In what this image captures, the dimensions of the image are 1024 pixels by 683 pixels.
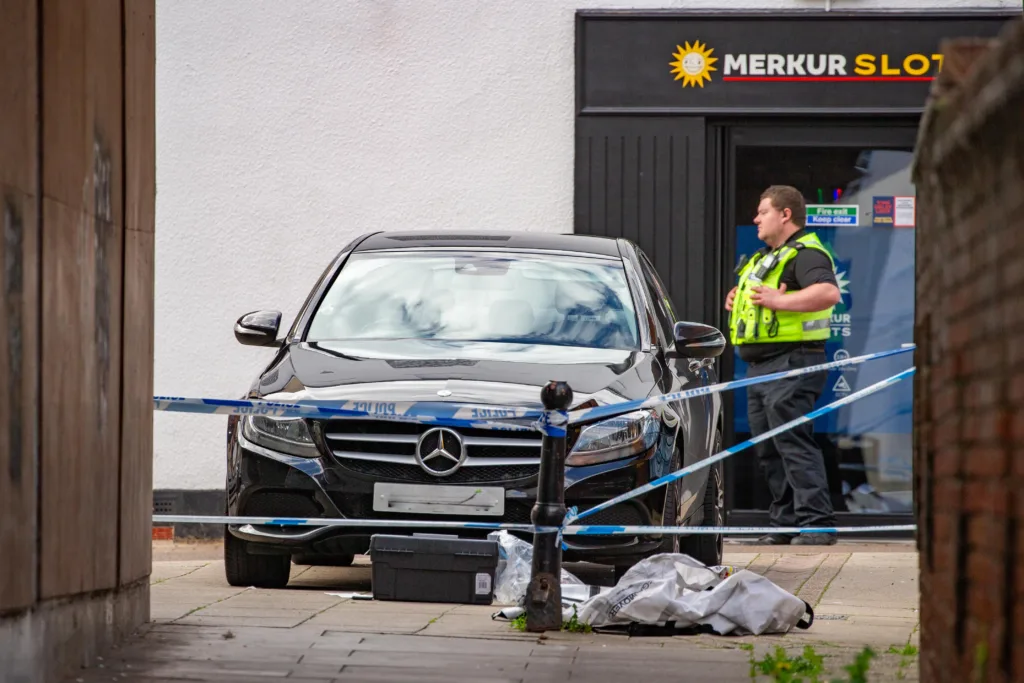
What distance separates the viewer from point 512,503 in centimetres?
722

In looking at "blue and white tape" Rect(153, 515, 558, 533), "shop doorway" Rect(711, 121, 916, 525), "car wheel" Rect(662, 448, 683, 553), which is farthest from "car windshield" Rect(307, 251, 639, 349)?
"shop doorway" Rect(711, 121, 916, 525)

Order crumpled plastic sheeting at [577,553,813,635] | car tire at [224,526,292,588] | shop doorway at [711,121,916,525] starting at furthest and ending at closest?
shop doorway at [711,121,916,525] → car tire at [224,526,292,588] → crumpled plastic sheeting at [577,553,813,635]

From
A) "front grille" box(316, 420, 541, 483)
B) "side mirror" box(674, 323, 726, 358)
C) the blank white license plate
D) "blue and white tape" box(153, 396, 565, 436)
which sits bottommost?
the blank white license plate

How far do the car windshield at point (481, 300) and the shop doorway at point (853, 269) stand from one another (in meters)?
3.67

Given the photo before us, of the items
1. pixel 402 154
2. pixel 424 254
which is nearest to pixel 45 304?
pixel 424 254

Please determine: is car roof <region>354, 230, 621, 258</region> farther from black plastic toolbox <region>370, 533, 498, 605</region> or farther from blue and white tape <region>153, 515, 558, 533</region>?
black plastic toolbox <region>370, 533, 498, 605</region>

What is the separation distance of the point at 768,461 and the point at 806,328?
1.10 m

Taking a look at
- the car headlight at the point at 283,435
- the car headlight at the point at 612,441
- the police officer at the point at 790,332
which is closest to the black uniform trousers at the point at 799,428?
the police officer at the point at 790,332

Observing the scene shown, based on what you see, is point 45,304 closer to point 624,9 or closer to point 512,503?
point 512,503

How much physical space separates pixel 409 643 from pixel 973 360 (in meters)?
3.01

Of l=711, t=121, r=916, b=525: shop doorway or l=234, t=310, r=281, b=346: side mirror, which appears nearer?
l=234, t=310, r=281, b=346: side mirror

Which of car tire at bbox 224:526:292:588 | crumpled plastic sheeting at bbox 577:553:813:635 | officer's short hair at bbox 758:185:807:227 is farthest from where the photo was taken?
officer's short hair at bbox 758:185:807:227

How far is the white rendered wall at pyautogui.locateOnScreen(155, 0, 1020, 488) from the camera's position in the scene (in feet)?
39.6

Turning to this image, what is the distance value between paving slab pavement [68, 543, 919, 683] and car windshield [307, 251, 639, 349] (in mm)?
1252
